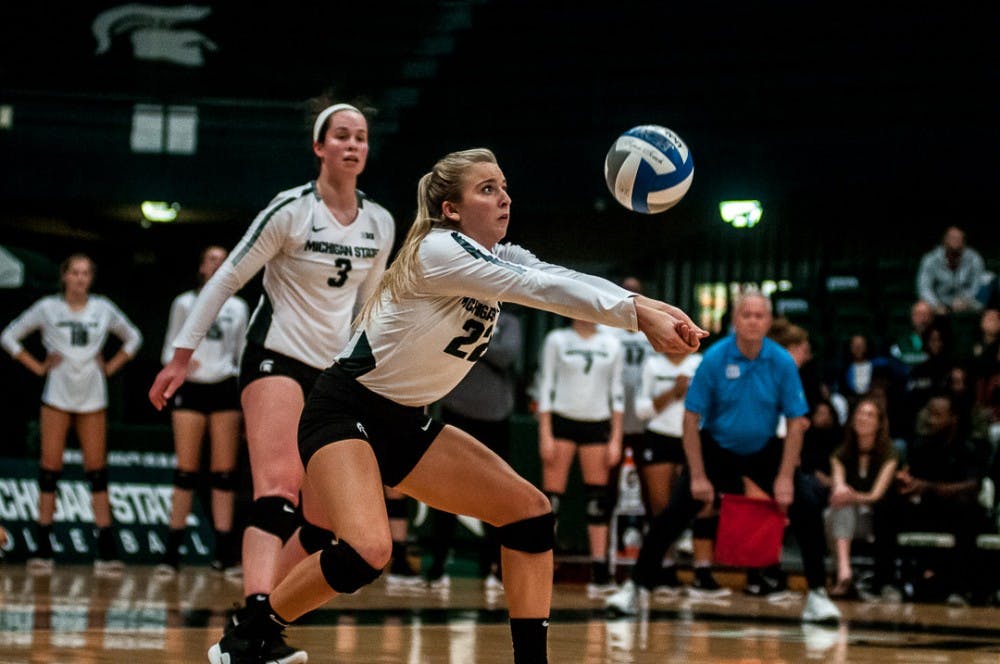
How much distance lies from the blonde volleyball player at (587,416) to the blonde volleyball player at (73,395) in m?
3.29

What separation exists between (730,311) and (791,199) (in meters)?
1.70

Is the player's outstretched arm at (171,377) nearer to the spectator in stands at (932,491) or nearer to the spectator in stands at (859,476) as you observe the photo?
the spectator in stands at (859,476)

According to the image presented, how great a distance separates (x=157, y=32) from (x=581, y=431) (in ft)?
28.6

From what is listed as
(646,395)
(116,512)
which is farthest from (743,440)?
(116,512)

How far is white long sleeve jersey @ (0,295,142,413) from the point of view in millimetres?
10789

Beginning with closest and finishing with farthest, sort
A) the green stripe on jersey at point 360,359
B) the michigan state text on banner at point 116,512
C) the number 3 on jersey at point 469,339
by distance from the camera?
the number 3 on jersey at point 469,339 < the green stripe on jersey at point 360,359 < the michigan state text on banner at point 116,512

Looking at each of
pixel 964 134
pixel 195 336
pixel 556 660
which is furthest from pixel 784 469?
pixel 964 134

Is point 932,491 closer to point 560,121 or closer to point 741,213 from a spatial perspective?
point 741,213

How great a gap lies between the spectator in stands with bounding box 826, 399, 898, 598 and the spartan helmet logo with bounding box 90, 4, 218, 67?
355 inches

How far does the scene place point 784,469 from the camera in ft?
27.3

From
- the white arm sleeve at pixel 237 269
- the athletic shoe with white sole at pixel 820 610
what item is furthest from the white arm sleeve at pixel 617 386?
the white arm sleeve at pixel 237 269

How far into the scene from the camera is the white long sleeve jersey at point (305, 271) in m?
5.73

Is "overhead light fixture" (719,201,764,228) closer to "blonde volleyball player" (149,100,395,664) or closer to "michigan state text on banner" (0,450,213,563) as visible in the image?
"michigan state text on banner" (0,450,213,563)

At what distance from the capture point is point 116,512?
11602 mm
